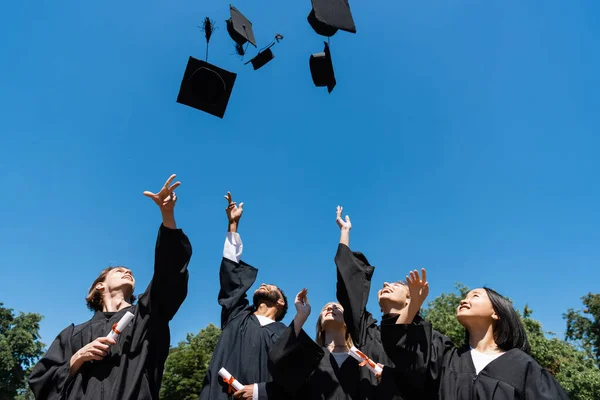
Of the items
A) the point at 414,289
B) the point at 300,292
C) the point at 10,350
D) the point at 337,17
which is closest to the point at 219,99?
the point at 337,17

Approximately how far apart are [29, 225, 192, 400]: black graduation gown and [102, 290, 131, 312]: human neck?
220mm

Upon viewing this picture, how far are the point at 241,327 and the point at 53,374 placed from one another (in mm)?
1451

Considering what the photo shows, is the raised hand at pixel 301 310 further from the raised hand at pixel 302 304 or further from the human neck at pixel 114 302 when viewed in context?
the human neck at pixel 114 302

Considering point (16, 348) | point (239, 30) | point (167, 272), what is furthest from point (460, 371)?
point (16, 348)

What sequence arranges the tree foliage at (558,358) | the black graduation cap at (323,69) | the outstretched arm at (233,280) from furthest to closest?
the tree foliage at (558,358) < the black graduation cap at (323,69) < the outstretched arm at (233,280)

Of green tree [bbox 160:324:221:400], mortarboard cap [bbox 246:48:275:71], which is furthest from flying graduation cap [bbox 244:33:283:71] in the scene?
green tree [bbox 160:324:221:400]

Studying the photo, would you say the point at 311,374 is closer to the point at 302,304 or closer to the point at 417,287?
the point at 302,304

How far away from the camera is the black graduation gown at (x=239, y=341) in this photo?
3785 millimetres

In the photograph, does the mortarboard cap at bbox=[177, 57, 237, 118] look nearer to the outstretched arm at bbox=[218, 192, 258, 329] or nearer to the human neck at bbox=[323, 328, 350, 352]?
the outstretched arm at bbox=[218, 192, 258, 329]

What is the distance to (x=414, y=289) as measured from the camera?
3.30 meters

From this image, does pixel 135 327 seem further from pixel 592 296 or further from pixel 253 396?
pixel 592 296

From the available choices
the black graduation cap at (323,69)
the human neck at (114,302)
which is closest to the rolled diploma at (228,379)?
the human neck at (114,302)

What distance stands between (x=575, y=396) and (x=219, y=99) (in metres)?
18.1

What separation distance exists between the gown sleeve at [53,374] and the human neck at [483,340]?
9.55 ft
